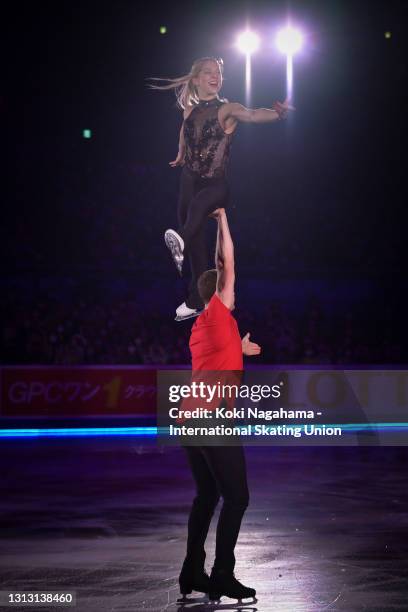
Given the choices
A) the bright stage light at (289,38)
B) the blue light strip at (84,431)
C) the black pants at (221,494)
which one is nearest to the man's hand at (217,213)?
the black pants at (221,494)

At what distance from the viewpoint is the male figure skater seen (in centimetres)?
624

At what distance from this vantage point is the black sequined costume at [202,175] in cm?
963

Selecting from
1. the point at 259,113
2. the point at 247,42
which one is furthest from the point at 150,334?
the point at 259,113

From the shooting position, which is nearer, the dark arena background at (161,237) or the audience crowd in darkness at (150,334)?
the dark arena background at (161,237)

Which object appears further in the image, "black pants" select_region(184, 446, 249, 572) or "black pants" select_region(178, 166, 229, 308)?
"black pants" select_region(178, 166, 229, 308)

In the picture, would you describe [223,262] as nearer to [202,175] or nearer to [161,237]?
[202,175]

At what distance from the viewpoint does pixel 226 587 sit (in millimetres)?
6273

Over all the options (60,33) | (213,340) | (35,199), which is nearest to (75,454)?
(213,340)

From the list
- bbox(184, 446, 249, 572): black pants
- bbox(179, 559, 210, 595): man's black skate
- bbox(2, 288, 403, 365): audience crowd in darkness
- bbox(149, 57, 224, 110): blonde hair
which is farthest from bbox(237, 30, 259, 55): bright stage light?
bbox(179, 559, 210, 595): man's black skate

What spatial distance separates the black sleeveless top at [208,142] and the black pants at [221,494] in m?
4.02

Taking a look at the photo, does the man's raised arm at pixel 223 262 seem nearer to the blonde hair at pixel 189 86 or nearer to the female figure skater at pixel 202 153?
the female figure skater at pixel 202 153

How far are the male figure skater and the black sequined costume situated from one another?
2.76m

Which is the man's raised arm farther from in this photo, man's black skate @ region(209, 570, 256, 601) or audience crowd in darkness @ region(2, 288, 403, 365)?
audience crowd in darkness @ region(2, 288, 403, 365)

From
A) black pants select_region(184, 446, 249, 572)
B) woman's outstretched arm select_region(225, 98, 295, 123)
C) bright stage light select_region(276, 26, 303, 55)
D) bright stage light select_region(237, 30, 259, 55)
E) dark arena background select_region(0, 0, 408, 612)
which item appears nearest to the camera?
black pants select_region(184, 446, 249, 572)
